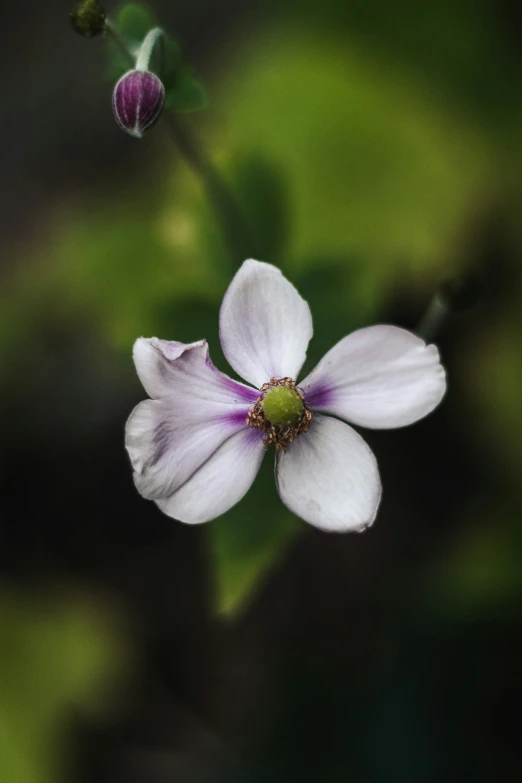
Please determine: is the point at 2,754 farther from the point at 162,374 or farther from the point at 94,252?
the point at 162,374

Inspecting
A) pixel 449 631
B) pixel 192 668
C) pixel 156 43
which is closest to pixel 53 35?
pixel 156 43

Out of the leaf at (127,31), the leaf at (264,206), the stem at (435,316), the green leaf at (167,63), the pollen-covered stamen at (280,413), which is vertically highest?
the leaf at (127,31)

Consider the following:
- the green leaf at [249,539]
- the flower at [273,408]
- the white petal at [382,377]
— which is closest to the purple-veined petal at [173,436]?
the flower at [273,408]

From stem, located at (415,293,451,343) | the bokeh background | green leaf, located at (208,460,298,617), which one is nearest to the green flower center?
green leaf, located at (208,460,298,617)

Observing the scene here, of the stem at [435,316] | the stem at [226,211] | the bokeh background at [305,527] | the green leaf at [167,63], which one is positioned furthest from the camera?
the bokeh background at [305,527]

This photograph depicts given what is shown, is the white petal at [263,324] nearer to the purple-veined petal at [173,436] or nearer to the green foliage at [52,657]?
the purple-veined petal at [173,436]
